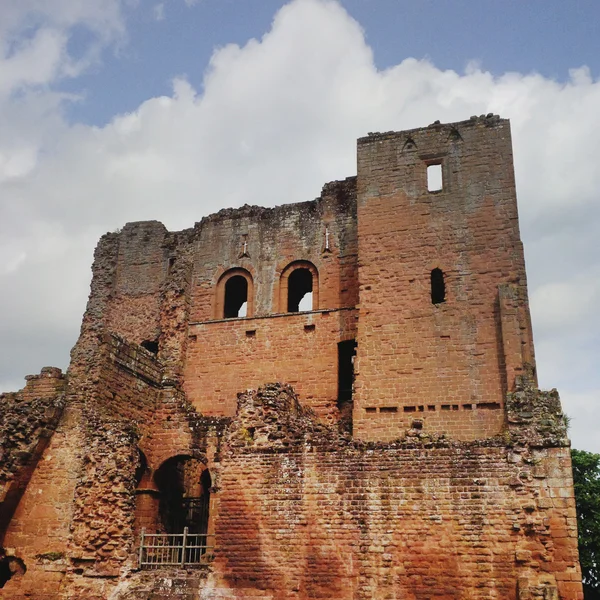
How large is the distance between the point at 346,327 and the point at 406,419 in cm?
349

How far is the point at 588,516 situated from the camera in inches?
928

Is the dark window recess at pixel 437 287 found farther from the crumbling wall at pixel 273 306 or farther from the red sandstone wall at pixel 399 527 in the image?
the red sandstone wall at pixel 399 527

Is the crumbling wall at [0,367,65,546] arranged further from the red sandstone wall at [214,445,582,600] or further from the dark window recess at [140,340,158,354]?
the dark window recess at [140,340,158,354]

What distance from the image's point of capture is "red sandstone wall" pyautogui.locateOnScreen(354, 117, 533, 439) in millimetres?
15430

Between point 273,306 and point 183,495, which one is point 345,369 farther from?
point 183,495

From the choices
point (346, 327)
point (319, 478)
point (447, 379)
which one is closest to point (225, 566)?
point (319, 478)

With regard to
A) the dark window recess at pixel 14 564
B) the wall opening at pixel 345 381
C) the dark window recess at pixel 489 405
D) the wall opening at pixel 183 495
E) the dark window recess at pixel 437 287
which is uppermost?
the dark window recess at pixel 437 287

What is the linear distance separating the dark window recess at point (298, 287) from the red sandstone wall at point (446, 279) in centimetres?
298

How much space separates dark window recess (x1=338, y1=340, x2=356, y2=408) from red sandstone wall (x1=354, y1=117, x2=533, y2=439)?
173cm

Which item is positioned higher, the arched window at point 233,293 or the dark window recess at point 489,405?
the arched window at point 233,293

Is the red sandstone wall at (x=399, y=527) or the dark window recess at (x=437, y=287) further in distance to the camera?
the dark window recess at (x=437, y=287)

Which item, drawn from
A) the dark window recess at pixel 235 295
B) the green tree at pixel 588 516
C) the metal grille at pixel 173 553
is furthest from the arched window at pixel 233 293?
the green tree at pixel 588 516

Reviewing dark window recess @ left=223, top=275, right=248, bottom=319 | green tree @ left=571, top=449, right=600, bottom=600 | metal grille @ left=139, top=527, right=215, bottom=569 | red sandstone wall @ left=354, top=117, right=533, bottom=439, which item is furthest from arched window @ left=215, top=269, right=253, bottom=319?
green tree @ left=571, top=449, right=600, bottom=600

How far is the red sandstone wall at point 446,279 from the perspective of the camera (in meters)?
15.4
